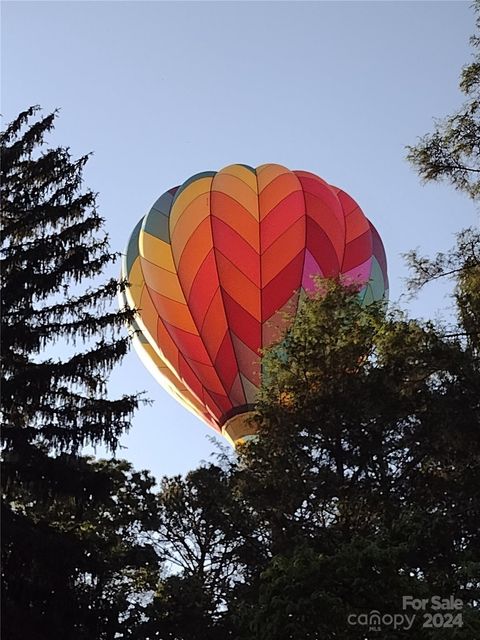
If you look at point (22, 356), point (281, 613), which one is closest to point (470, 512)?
point (281, 613)

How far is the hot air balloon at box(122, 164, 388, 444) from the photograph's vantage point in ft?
70.7

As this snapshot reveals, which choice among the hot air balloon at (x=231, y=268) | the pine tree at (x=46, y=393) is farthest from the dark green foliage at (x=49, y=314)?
the hot air balloon at (x=231, y=268)

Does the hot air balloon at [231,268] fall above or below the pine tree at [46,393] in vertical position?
above

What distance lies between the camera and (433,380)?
1271cm

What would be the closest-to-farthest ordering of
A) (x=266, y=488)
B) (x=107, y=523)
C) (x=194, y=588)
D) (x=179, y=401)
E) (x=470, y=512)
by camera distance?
(x=470, y=512)
(x=266, y=488)
(x=194, y=588)
(x=107, y=523)
(x=179, y=401)

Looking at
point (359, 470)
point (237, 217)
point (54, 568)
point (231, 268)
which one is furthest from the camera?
point (237, 217)

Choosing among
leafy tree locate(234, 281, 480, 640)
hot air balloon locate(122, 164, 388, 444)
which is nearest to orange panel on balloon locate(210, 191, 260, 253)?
hot air balloon locate(122, 164, 388, 444)

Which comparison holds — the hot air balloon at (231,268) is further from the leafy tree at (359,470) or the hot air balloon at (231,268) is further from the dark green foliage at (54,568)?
the dark green foliage at (54,568)

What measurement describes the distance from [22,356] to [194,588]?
15.8ft

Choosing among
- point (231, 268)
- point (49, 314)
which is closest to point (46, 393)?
point (49, 314)

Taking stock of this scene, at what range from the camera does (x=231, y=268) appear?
21.9m

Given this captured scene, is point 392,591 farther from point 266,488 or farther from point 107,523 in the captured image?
point 107,523

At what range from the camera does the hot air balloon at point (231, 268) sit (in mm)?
21547

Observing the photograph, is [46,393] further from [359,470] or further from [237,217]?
[237,217]
